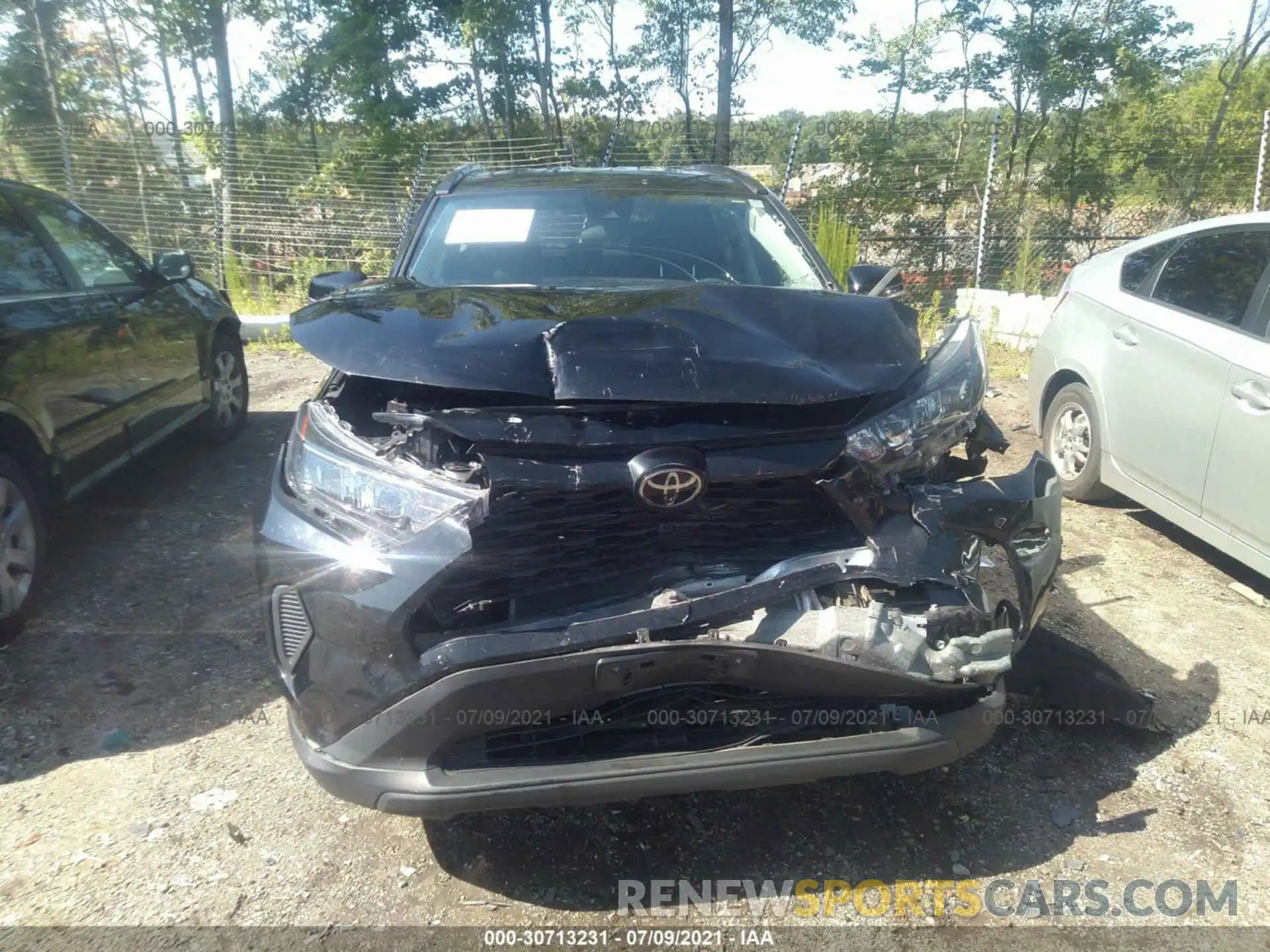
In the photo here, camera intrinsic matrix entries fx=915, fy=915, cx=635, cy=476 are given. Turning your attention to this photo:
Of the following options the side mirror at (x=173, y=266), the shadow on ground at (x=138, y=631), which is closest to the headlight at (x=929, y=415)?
the shadow on ground at (x=138, y=631)

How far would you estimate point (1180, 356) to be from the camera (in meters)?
4.15

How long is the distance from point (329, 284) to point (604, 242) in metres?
1.10

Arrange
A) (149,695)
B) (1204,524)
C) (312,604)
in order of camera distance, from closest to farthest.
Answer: (312,604), (149,695), (1204,524)

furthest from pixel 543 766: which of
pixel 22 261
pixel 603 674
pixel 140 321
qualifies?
pixel 140 321

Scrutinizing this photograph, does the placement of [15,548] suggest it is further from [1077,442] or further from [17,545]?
[1077,442]

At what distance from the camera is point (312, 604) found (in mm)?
2100

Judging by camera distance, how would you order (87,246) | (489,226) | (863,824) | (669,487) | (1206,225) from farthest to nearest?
1. (87,246)
2. (1206,225)
3. (489,226)
4. (863,824)
5. (669,487)

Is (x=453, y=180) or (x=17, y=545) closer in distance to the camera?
(x=17, y=545)

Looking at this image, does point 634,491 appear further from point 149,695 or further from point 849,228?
point 849,228

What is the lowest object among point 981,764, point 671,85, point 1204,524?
point 981,764

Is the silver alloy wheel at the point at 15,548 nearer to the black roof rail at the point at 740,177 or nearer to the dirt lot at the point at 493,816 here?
the dirt lot at the point at 493,816

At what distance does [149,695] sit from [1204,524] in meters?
4.28

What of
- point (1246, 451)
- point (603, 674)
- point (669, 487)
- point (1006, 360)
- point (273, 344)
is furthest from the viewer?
point (273, 344)

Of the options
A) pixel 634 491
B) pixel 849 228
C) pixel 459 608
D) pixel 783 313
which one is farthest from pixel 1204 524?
pixel 849 228
